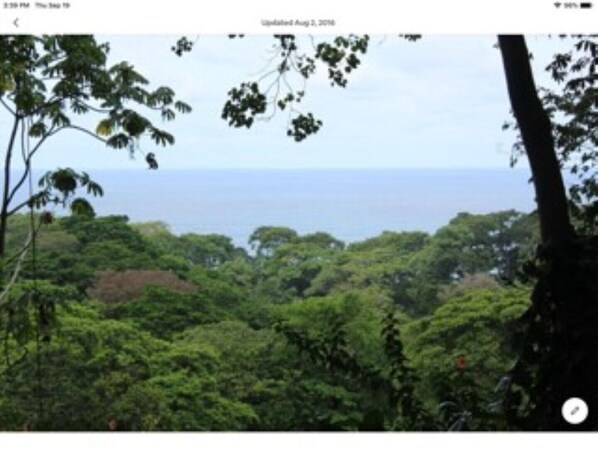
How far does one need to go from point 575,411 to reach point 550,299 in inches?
10.8

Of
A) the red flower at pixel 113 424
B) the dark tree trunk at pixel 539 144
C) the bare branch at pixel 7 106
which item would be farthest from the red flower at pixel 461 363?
the bare branch at pixel 7 106

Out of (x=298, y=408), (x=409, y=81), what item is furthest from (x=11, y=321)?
(x=409, y=81)

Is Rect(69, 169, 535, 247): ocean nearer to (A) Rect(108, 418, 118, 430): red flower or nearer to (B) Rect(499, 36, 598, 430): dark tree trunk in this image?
(B) Rect(499, 36, 598, 430): dark tree trunk

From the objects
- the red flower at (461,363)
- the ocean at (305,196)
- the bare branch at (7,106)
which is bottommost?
the red flower at (461,363)

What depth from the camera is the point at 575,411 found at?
142 centimetres

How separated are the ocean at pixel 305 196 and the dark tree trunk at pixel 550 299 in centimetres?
22

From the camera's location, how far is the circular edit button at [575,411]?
1.40 m

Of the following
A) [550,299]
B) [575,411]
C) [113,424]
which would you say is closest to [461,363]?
[550,299]

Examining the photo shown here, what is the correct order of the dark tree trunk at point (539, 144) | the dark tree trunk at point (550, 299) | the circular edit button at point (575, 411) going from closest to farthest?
the circular edit button at point (575, 411)
the dark tree trunk at point (550, 299)
the dark tree trunk at point (539, 144)

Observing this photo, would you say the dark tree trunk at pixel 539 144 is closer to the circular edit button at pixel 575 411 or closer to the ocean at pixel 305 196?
the ocean at pixel 305 196

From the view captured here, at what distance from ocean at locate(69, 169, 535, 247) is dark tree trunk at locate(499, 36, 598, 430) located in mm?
220

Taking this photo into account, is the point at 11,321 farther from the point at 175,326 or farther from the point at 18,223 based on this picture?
the point at 175,326
